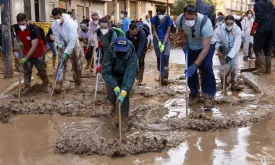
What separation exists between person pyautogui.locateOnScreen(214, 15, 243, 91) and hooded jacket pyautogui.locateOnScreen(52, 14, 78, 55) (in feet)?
9.25

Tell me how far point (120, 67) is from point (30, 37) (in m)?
2.98

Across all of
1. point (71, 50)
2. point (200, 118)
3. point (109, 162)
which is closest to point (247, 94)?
point (200, 118)

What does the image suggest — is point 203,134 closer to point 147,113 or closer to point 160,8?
point 147,113

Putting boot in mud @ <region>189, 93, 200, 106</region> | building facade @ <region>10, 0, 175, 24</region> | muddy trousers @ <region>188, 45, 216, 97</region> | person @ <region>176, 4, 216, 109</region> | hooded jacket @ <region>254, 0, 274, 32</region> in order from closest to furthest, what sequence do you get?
person @ <region>176, 4, 216, 109</region> < muddy trousers @ <region>188, 45, 216, 97</region> < boot in mud @ <region>189, 93, 200, 106</region> < hooded jacket @ <region>254, 0, 274, 32</region> < building facade @ <region>10, 0, 175, 24</region>

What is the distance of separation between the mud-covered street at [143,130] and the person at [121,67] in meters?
0.60

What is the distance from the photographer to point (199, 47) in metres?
6.15

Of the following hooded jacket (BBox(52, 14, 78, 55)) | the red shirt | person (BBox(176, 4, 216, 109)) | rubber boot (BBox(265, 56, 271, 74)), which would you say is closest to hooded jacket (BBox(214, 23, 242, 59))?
person (BBox(176, 4, 216, 109))

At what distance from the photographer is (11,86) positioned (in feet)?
26.2

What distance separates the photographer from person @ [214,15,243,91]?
7250 mm

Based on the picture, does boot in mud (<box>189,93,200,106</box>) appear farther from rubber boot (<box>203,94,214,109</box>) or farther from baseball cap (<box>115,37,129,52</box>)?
baseball cap (<box>115,37,129,52</box>)

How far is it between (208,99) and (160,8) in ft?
10.8

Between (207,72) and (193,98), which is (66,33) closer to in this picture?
(193,98)

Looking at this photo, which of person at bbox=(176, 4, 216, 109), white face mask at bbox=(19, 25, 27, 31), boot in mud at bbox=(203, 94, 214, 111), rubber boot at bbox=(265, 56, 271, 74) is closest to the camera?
person at bbox=(176, 4, 216, 109)

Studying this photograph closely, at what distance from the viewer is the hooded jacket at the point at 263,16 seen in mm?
8914
